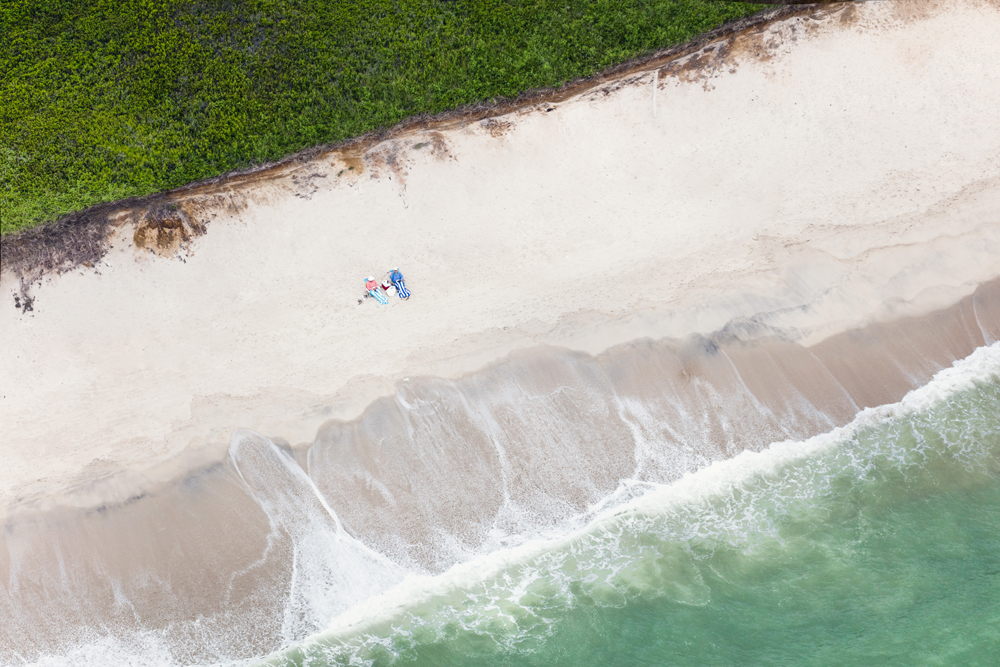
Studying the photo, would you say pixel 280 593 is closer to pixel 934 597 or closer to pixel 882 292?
pixel 934 597

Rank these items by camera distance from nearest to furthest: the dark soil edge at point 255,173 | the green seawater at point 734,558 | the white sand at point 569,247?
1. the green seawater at point 734,558
2. the dark soil edge at point 255,173
3. the white sand at point 569,247

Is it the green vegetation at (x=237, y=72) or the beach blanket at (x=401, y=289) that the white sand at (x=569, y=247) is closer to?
the beach blanket at (x=401, y=289)

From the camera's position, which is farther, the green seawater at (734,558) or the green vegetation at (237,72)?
the green vegetation at (237,72)

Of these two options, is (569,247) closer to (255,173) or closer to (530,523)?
(530,523)

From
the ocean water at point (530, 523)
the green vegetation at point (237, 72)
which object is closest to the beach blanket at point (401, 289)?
the ocean water at point (530, 523)

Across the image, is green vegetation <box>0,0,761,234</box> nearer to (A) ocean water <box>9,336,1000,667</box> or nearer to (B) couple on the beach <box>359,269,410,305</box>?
(B) couple on the beach <box>359,269,410,305</box>

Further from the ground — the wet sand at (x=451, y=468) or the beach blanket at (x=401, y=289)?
the beach blanket at (x=401, y=289)

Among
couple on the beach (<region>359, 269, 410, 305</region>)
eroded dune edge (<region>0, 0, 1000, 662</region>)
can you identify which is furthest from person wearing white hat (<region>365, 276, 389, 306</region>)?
eroded dune edge (<region>0, 0, 1000, 662</region>)
